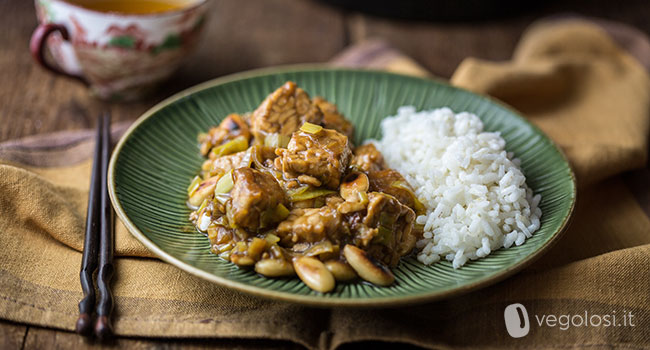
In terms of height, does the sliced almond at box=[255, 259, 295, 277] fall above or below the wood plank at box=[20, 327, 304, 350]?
above

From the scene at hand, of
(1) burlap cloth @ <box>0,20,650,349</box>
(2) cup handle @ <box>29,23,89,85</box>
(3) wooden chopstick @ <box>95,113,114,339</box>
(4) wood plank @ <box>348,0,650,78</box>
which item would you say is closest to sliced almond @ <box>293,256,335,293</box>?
(1) burlap cloth @ <box>0,20,650,349</box>

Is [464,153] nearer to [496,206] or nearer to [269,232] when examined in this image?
[496,206]

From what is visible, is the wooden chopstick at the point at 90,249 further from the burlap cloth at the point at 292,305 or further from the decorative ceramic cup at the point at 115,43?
the decorative ceramic cup at the point at 115,43

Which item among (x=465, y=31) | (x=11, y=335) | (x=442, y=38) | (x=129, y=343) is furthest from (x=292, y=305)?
(x=465, y=31)

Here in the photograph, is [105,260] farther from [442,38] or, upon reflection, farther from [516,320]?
[442,38]

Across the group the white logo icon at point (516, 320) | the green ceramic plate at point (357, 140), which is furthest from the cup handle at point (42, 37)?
the white logo icon at point (516, 320)

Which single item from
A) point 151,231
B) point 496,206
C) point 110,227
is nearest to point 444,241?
point 496,206

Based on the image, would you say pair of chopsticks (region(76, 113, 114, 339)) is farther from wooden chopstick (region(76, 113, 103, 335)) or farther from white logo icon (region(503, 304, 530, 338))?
white logo icon (region(503, 304, 530, 338))

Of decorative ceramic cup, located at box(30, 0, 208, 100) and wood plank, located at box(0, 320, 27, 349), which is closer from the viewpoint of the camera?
wood plank, located at box(0, 320, 27, 349)
